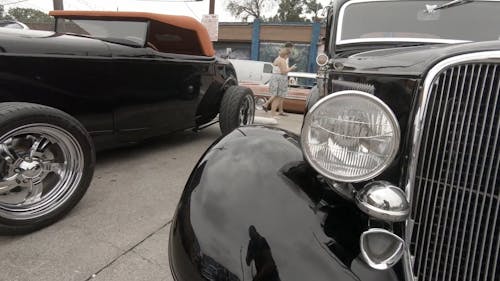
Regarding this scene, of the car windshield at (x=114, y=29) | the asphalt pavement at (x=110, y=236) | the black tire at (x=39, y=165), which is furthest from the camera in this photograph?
the car windshield at (x=114, y=29)

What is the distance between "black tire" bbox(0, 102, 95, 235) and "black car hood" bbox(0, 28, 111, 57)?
61cm

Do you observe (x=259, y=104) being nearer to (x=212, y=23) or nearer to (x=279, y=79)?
(x=279, y=79)

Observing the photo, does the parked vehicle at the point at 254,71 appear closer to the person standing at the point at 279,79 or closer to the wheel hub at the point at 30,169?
the person standing at the point at 279,79

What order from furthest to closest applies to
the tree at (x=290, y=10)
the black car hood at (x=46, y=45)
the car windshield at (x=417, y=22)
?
the tree at (x=290, y=10) → the black car hood at (x=46, y=45) → the car windshield at (x=417, y=22)

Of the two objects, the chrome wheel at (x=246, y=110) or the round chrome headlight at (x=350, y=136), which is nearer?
the round chrome headlight at (x=350, y=136)

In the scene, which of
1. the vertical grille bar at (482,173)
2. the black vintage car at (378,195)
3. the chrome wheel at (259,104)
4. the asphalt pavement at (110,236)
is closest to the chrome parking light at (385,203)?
the black vintage car at (378,195)

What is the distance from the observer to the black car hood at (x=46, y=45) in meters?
2.40

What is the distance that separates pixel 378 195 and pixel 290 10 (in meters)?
43.9

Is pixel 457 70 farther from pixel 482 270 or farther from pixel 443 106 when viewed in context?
pixel 482 270

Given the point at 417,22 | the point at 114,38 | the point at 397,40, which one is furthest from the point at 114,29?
the point at 417,22

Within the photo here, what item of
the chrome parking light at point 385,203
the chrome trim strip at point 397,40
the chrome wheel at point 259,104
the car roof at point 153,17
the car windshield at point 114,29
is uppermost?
the car roof at point 153,17

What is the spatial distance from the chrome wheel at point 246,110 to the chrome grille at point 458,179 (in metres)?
3.43

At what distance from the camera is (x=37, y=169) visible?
2.18 meters

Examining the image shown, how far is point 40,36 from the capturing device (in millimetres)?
2666
